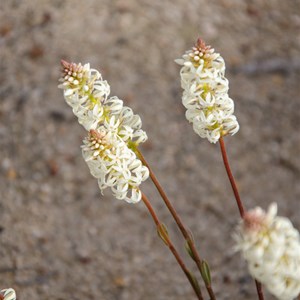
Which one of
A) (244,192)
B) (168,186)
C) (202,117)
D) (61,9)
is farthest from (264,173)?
(202,117)

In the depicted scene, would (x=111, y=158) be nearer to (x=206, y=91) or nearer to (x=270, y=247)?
(x=206, y=91)

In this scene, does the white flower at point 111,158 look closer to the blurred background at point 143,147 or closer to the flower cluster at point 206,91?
the flower cluster at point 206,91

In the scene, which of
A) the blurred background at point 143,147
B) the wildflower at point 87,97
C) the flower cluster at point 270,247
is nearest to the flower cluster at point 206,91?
the wildflower at point 87,97

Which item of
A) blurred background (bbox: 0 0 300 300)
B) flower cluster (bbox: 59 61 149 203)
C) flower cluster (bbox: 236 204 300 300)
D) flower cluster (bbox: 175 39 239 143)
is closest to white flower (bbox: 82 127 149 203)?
flower cluster (bbox: 59 61 149 203)

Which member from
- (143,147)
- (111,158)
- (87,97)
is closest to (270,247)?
(111,158)

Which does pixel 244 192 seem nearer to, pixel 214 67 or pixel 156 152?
pixel 156 152

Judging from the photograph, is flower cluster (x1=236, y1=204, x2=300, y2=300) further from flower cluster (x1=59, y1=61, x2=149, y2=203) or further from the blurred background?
the blurred background
